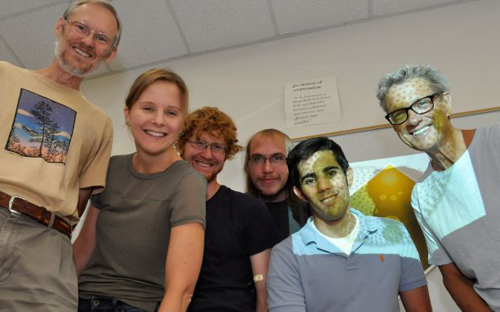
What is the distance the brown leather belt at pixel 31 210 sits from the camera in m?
1.08

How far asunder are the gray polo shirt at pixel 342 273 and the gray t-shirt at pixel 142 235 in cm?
37

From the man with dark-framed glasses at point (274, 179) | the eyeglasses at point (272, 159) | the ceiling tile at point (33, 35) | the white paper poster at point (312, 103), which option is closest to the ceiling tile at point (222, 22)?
the white paper poster at point (312, 103)

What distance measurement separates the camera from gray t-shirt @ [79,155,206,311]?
3.90 ft

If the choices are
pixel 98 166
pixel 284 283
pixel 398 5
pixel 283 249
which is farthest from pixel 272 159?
pixel 398 5

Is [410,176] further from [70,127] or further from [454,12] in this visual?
[70,127]

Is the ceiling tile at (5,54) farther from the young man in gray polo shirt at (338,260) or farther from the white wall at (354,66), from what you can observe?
the young man in gray polo shirt at (338,260)

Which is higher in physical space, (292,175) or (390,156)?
(390,156)

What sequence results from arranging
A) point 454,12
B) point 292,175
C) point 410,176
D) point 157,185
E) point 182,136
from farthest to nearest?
point 454,12
point 410,176
point 182,136
point 292,175
point 157,185

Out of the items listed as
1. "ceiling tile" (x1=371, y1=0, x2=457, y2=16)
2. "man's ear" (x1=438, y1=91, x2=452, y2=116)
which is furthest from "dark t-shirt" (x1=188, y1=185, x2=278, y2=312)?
"ceiling tile" (x1=371, y1=0, x2=457, y2=16)

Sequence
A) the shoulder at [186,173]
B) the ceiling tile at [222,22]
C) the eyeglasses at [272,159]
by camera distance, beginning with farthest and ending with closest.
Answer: the ceiling tile at [222,22]
the eyeglasses at [272,159]
the shoulder at [186,173]

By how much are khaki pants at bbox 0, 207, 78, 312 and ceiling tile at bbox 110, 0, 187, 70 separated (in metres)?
1.85

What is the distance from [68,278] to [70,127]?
0.45 m

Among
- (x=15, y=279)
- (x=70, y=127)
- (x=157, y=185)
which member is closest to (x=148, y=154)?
(x=157, y=185)

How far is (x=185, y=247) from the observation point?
1105mm
